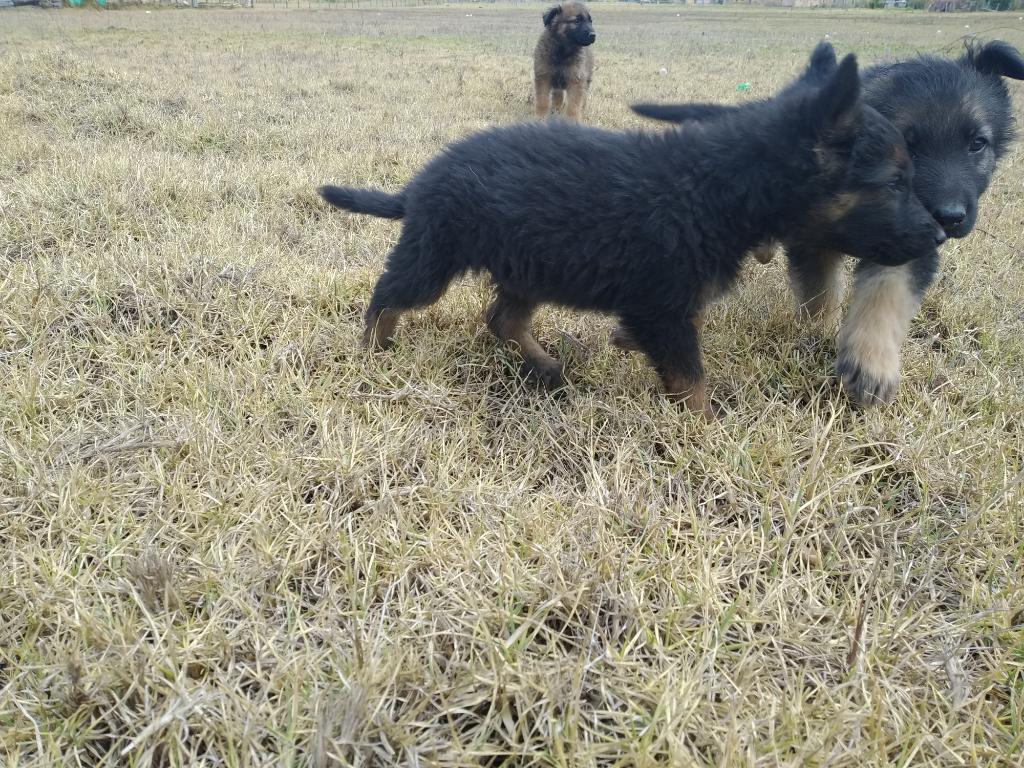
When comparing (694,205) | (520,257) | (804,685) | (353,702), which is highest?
(694,205)

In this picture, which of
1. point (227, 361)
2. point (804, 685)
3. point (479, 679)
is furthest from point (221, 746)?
point (227, 361)

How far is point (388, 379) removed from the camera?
2980mm

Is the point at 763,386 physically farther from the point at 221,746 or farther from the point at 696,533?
the point at 221,746

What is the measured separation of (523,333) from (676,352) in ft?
2.58

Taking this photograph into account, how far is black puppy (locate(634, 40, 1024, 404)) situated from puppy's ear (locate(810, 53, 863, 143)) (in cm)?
44

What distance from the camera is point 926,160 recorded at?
2.77m

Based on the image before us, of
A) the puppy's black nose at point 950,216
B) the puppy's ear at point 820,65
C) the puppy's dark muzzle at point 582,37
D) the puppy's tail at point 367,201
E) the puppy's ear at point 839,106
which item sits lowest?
the puppy's tail at point 367,201

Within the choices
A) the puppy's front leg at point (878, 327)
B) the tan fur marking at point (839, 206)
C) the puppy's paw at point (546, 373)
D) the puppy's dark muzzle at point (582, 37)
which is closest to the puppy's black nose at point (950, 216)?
the puppy's front leg at point (878, 327)

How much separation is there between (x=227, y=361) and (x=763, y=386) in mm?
2355

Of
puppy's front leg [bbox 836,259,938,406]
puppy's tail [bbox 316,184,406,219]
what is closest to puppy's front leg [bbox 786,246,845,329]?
puppy's front leg [bbox 836,259,938,406]

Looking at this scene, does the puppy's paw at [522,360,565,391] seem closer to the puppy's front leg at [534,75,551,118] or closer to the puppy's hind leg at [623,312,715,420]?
the puppy's hind leg at [623,312,715,420]

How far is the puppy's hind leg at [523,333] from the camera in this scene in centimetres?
314

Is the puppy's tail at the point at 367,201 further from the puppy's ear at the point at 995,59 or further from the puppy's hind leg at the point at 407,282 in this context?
the puppy's ear at the point at 995,59

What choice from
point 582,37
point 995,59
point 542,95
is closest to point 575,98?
point 542,95
